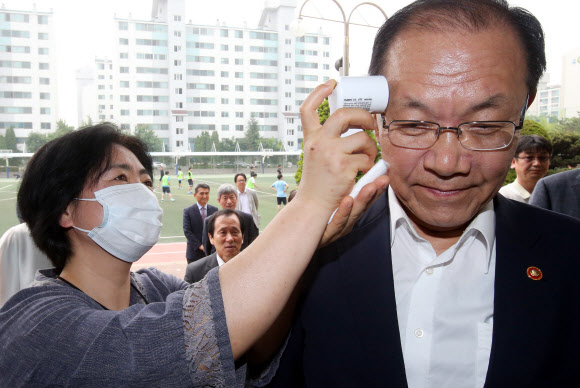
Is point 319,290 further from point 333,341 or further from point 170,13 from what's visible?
point 170,13

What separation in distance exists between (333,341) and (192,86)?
141 feet

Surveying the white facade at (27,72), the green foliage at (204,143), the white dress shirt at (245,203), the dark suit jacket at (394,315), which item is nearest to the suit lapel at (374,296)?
the dark suit jacket at (394,315)

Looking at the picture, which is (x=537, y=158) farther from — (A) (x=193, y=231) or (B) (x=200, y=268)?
(A) (x=193, y=231)

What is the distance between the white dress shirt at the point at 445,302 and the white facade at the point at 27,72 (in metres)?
28.7

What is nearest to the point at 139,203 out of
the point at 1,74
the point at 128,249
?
the point at 128,249

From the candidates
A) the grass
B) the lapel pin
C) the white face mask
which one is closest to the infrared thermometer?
the lapel pin

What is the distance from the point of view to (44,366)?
3.44 ft

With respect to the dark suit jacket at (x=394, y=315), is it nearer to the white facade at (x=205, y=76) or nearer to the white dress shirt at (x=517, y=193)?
the white dress shirt at (x=517, y=193)

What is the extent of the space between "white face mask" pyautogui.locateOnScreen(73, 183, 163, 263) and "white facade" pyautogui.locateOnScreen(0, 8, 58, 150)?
27688 mm

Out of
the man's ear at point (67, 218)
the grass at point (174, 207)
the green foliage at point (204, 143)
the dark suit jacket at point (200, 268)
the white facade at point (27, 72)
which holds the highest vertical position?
the white facade at point (27, 72)

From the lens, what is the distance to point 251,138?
34062 mm

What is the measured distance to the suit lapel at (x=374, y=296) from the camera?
1092 mm

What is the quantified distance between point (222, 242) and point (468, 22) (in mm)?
3258

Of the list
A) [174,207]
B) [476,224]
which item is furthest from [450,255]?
[174,207]
